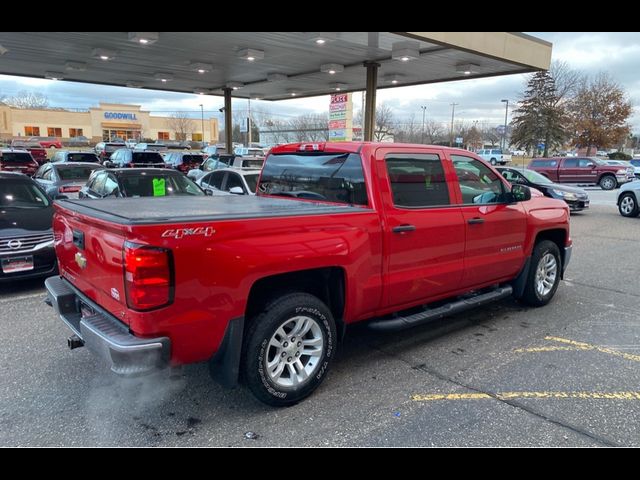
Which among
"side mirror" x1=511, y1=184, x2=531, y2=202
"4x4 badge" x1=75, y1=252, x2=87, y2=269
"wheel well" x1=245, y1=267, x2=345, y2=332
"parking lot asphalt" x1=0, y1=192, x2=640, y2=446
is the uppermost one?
"side mirror" x1=511, y1=184, x2=531, y2=202

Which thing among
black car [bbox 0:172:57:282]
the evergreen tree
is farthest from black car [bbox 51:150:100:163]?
the evergreen tree

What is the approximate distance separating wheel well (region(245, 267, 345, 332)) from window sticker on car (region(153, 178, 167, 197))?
5973 mm

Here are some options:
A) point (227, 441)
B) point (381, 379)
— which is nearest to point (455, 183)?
point (381, 379)

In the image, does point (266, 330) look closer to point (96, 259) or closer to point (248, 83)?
point (96, 259)

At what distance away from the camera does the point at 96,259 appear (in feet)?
10.4

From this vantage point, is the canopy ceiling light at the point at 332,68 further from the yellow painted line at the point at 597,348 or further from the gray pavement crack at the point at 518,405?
the gray pavement crack at the point at 518,405

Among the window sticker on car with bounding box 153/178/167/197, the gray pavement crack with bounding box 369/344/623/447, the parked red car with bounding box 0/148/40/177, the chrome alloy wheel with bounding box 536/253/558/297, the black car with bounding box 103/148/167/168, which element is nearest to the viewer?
the gray pavement crack with bounding box 369/344/623/447

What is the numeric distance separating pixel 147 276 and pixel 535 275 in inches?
184

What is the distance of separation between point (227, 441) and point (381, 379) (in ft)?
4.71

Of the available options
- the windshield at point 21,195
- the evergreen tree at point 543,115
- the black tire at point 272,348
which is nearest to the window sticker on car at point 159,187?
the windshield at point 21,195

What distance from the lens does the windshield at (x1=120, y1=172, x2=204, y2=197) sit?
8.74 metres

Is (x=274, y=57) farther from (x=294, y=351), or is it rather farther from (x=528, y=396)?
(x=528, y=396)

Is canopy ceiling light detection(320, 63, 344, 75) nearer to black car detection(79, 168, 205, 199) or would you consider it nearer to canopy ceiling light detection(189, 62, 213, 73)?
canopy ceiling light detection(189, 62, 213, 73)

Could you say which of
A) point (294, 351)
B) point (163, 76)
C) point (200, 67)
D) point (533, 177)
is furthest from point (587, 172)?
point (294, 351)
